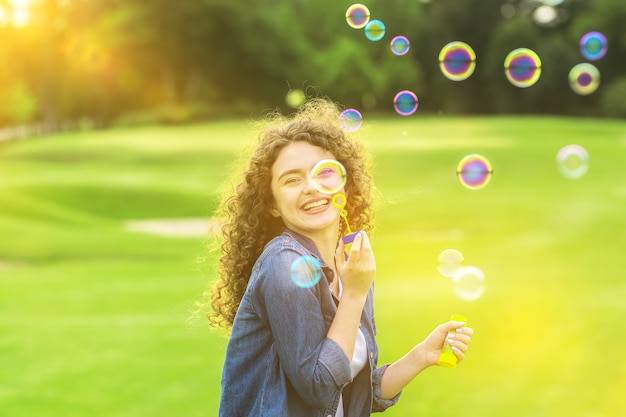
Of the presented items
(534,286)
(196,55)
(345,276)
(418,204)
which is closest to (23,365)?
(345,276)

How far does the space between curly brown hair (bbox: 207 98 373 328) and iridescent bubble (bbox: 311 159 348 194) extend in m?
0.13

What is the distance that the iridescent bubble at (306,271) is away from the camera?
2336 mm

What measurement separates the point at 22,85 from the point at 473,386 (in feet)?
183

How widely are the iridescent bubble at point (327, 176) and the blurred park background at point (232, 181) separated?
56cm

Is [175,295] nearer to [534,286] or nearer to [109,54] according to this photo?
[534,286]

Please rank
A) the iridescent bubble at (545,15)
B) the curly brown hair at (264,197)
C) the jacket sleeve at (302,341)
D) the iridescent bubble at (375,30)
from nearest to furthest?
the jacket sleeve at (302,341) → the curly brown hair at (264,197) → the iridescent bubble at (375,30) → the iridescent bubble at (545,15)

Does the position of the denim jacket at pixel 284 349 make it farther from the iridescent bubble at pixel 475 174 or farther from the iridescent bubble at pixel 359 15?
the iridescent bubble at pixel 359 15

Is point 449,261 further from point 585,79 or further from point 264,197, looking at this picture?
point 585,79

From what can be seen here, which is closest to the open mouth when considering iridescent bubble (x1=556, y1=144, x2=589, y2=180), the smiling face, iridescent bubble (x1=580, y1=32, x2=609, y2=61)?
the smiling face

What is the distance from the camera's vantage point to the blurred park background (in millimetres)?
5883

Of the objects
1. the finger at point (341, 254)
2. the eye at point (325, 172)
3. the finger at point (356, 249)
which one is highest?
the eye at point (325, 172)

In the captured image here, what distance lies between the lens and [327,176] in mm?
2596

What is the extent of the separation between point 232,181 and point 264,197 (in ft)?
1.08

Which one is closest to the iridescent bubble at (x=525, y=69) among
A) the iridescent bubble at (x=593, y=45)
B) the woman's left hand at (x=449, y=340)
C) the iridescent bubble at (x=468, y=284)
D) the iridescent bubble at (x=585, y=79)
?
the iridescent bubble at (x=593, y=45)
